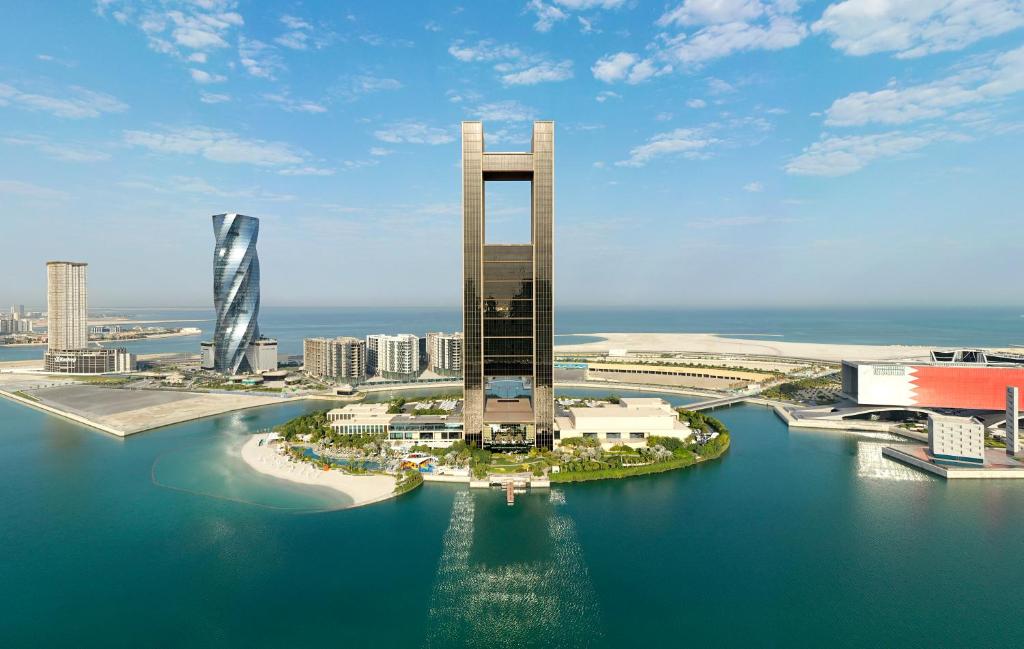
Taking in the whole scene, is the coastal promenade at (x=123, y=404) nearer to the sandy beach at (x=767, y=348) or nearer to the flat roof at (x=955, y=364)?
the flat roof at (x=955, y=364)

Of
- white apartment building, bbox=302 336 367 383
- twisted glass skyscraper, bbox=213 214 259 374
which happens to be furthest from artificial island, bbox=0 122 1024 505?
twisted glass skyscraper, bbox=213 214 259 374

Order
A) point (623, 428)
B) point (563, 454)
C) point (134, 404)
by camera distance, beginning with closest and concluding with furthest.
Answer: point (563, 454) < point (623, 428) < point (134, 404)

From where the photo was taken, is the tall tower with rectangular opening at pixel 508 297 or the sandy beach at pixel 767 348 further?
the sandy beach at pixel 767 348

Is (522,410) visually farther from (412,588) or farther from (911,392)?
(911,392)

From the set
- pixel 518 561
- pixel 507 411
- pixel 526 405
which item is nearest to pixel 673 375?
pixel 526 405

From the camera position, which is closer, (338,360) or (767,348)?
(338,360)

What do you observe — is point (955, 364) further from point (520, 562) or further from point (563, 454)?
point (520, 562)

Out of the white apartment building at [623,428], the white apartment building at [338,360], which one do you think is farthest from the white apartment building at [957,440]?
the white apartment building at [338,360]

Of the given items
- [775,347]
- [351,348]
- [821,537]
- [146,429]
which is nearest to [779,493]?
[821,537]
